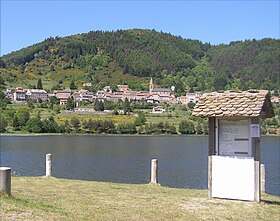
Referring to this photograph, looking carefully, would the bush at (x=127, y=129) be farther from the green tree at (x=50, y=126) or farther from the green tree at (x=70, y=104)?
the green tree at (x=70, y=104)

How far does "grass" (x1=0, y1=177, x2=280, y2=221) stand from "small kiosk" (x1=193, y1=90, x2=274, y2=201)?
44cm

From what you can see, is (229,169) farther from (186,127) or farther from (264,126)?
(264,126)

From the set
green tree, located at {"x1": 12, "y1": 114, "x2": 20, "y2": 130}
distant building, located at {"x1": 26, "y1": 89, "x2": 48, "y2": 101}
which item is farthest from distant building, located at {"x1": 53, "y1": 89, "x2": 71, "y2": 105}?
green tree, located at {"x1": 12, "y1": 114, "x2": 20, "y2": 130}

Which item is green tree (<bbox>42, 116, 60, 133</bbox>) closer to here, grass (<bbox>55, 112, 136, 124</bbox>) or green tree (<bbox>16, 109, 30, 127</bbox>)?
green tree (<bbox>16, 109, 30, 127</bbox>)

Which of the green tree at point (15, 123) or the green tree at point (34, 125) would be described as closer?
the green tree at point (34, 125)

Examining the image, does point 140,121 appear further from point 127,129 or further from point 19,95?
point 19,95

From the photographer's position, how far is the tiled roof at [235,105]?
12531 mm

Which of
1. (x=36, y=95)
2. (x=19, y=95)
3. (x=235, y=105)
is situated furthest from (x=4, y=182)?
(x=36, y=95)

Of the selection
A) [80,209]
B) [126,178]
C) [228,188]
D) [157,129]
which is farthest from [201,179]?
[157,129]

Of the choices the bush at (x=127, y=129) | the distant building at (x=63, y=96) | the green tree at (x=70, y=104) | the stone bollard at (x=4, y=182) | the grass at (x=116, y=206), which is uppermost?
the distant building at (x=63, y=96)

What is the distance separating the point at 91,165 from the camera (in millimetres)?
46906

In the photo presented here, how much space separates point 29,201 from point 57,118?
129 metres

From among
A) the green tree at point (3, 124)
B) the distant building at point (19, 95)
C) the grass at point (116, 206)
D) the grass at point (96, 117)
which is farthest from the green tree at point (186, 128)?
the grass at point (116, 206)

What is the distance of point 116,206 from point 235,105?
14.7 ft
